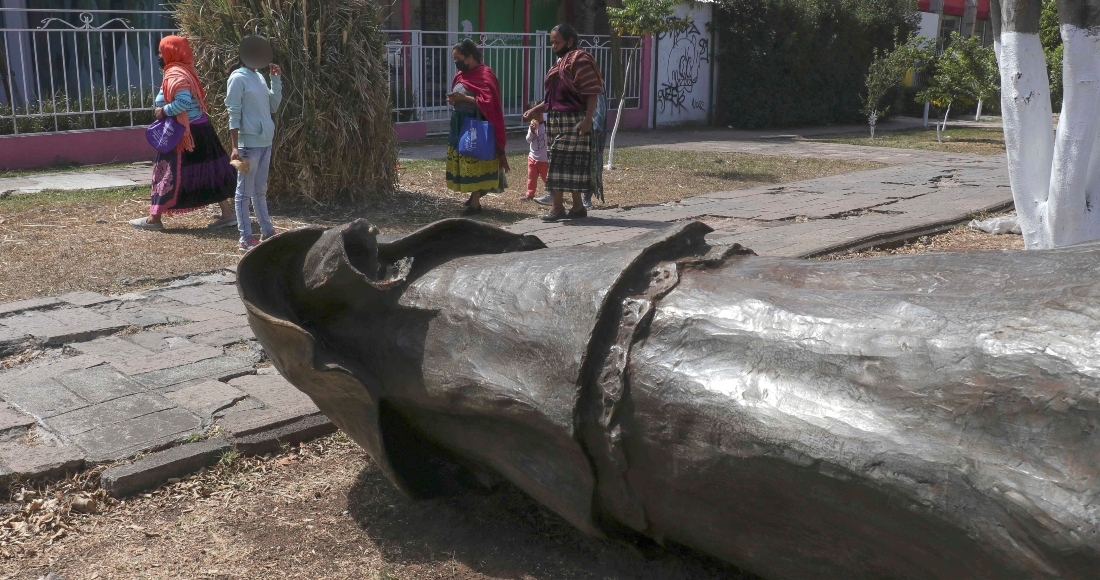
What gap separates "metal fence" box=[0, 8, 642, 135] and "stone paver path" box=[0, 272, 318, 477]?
605 cm

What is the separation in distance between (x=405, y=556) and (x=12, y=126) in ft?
32.8

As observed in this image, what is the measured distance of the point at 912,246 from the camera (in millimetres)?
6945

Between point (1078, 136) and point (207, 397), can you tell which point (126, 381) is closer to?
point (207, 397)

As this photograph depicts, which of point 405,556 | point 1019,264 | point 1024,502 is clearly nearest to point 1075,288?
point 1019,264

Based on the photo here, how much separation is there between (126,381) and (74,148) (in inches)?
323

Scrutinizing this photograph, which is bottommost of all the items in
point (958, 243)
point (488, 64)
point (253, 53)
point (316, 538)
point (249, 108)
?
point (316, 538)

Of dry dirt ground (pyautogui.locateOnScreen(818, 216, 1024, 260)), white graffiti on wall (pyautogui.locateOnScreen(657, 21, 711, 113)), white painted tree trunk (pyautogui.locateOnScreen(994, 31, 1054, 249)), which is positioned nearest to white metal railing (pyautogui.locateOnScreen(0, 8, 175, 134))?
dry dirt ground (pyautogui.locateOnScreen(818, 216, 1024, 260))

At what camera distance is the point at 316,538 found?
2.60 m

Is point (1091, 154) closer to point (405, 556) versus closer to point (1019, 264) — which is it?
point (1019, 264)

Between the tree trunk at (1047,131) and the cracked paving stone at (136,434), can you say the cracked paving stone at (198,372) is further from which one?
the tree trunk at (1047,131)

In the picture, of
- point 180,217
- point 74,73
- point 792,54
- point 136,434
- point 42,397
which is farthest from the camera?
point 792,54

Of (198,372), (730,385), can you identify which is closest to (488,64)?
(198,372)

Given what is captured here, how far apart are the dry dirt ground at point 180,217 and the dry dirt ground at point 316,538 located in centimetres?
282

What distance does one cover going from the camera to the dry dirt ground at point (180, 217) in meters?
5.74
